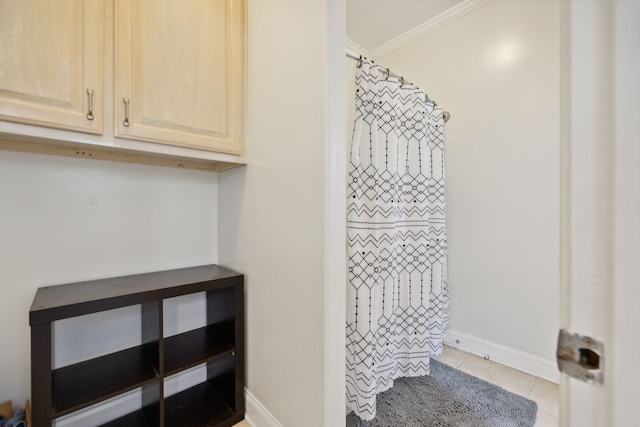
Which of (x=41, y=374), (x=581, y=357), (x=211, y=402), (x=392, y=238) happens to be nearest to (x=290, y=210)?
(x=392, y=238)

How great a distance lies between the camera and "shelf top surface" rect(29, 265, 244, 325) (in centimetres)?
89

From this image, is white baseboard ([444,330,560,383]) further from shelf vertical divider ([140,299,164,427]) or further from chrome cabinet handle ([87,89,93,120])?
chrome cabinet handle ([87,89,93,120])

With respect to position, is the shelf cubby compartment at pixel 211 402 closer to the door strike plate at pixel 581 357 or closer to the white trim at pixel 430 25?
the door strike plate at pixel 581 357

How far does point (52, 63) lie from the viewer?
2.93ft

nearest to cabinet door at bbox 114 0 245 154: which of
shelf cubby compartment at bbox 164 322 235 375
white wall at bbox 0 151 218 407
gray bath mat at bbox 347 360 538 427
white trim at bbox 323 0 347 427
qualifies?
white wall at bbox 0 151 218 407

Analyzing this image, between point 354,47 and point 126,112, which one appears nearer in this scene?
point 126,112

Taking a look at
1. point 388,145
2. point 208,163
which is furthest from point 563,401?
point 208,163

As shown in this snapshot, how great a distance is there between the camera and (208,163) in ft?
4.83

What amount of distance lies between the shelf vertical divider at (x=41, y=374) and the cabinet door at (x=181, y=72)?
75 centimetres

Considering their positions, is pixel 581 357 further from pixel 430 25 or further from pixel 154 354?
pixel 430 25

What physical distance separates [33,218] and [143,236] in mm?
408

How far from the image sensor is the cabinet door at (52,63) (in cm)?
84

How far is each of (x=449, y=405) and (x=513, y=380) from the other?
58cm

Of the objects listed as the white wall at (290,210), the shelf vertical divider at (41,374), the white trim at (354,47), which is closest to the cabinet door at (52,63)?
the white wall at (290,210)
